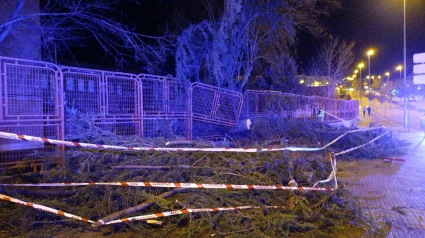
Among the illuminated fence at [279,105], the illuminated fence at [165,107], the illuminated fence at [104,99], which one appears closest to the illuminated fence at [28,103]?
the illuminated fence at [104,99]

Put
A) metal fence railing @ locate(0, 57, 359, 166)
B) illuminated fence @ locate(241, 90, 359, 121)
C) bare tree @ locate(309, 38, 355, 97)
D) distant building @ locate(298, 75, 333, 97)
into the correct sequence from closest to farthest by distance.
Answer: metal fence railing @ locate(0, 57, 359, 166) → illuminated fence @ locate(241, 90, 359, 121) → distant building @ locate(298, 75, 333, 97) → bare tree @ locate(309, 38, 355, 97)

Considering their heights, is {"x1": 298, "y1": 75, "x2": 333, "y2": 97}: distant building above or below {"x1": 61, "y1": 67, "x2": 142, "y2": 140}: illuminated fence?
above

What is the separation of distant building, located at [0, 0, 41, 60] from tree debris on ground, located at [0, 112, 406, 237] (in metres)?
4.29

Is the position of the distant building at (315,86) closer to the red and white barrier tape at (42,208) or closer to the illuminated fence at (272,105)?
the illuminated fence at (272,105)

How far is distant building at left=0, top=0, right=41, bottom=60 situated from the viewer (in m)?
9.45

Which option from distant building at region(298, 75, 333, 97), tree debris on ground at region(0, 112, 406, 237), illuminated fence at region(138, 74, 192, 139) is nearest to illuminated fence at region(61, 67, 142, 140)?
illuminated fence at region(138, 74, 192, 139)

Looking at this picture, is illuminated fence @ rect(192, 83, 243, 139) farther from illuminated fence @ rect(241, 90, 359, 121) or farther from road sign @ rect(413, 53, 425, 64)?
road sign @ rect(413, 53, 425, 64)

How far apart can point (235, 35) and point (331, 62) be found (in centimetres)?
2150

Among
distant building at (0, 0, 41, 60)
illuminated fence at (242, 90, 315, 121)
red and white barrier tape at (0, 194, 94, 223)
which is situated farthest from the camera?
illuminated fence at (242, 90, 315, 121)

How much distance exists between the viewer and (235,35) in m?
15.7

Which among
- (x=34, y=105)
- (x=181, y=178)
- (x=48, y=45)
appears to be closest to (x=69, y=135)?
(x=34, y=105)

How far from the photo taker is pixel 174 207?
18.1 ft

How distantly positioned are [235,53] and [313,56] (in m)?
21.1

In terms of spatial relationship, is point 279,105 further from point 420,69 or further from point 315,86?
point 315,86
